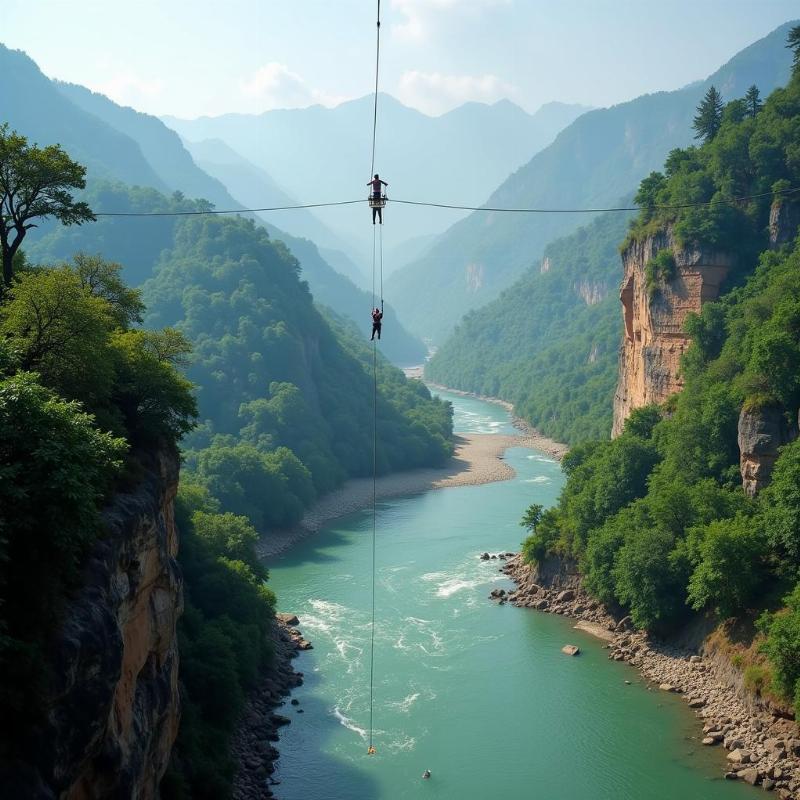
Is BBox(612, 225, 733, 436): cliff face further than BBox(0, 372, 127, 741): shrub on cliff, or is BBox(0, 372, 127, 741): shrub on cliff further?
BBox(612, 225, 733, 436): cliff face

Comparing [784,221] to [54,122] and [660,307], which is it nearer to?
[660,307]

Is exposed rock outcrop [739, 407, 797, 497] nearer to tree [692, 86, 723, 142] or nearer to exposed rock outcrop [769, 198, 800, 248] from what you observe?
exposed rock outcrop [769, 198, 800, 248]

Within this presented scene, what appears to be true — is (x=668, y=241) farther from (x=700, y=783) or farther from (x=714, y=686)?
(x=700, y=783)

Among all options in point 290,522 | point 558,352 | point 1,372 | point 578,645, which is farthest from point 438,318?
point 1,372

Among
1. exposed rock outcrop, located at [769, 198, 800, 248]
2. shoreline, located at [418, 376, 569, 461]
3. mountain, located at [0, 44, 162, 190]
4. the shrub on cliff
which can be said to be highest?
mountain, located at [0, 44, 162, 190]

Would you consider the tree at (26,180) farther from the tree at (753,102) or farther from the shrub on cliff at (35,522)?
the tree at (753,102)

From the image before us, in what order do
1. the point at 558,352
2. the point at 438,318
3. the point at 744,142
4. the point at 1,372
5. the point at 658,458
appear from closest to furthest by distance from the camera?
the point at 1,372
the point at 658,458
the point at 744,142
the point at 558,352
the point at 438,318

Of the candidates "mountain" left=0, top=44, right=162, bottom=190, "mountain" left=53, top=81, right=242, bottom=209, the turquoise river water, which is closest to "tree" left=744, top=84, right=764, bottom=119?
the turquoise river water
